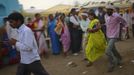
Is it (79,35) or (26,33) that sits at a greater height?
(26,33)

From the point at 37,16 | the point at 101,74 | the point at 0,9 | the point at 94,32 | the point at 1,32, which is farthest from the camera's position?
the point at 0,9

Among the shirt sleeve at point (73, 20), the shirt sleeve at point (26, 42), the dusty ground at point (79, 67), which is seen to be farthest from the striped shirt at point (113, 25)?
the shirt sleeve at point (73, 20)

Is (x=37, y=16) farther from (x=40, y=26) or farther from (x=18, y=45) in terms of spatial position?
(x=18, y=45)

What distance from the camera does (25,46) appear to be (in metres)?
5.97

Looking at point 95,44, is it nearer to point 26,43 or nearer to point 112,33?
point 112,33

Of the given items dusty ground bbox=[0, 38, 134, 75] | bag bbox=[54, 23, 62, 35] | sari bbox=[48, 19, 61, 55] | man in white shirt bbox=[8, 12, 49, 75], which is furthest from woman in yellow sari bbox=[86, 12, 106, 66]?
sari bbox=[48, 19, 61, 55]

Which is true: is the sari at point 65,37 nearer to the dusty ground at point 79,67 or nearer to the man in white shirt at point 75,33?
the man in white shirt at point 75,33

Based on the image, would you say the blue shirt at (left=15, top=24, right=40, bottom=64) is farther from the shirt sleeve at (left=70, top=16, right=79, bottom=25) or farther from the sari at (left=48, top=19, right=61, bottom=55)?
the sari at (left=48, top=19, right=61, bottom=55)

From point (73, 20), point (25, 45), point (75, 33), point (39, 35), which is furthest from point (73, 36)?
point (25, 45)

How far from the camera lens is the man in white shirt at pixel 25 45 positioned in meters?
5.96

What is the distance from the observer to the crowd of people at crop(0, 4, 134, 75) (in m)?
6.02

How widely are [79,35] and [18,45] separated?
7.83 m

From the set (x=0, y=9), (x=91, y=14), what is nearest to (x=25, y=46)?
(x=91, y=14)

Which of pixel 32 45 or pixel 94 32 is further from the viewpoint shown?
pixel 94 32
